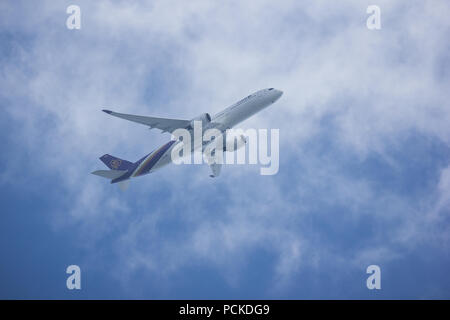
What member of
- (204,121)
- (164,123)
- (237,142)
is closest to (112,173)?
(164,123)

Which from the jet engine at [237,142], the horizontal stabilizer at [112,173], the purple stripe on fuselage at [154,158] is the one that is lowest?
the horizontal stabilizer at [112,173]

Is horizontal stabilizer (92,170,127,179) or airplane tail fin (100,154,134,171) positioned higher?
airplane tail fin (100,154,134,171)

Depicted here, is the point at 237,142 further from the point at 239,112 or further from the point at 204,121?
the point at 204,121

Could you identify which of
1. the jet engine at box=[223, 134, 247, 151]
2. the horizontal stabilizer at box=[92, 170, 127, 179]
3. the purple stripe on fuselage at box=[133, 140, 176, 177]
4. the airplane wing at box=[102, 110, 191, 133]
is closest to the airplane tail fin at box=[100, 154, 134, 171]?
the horizontal stabilizer at box=[92, 170, 127, 179]

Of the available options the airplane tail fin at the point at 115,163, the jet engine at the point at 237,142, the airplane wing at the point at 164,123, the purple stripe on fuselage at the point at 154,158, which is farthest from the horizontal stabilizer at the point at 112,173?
the jet engine at the point at 237,142

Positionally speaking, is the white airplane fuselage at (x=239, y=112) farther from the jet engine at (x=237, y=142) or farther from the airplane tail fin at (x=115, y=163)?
the jet engine at (x=237, y=142)

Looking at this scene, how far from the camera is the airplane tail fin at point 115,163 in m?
57.3

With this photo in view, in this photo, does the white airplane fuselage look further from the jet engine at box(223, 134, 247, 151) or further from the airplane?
the jet engine at box(223, 134, 247, 151)

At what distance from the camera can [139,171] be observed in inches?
2189

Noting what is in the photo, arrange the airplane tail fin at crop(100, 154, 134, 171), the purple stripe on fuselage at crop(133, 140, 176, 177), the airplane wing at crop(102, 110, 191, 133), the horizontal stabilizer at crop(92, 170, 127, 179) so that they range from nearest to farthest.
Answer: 1. the airplane wing at crop(102, 110, 191, 133)
2. the purple stripe on fuselage at crop(133, 140, 176, 177)
3. the horizontal stabilizer at crop(92, 170, 127, 179)
4. the airplane tail fin at crop(100, 154, 134, 171)

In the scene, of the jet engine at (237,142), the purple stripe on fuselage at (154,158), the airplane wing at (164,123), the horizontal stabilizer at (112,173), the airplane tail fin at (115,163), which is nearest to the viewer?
the airplane wing at (164,123)

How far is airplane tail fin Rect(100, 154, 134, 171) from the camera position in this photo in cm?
5731

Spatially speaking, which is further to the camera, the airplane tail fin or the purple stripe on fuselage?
the airplane tail fin

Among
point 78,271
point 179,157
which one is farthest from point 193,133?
point 78,271
